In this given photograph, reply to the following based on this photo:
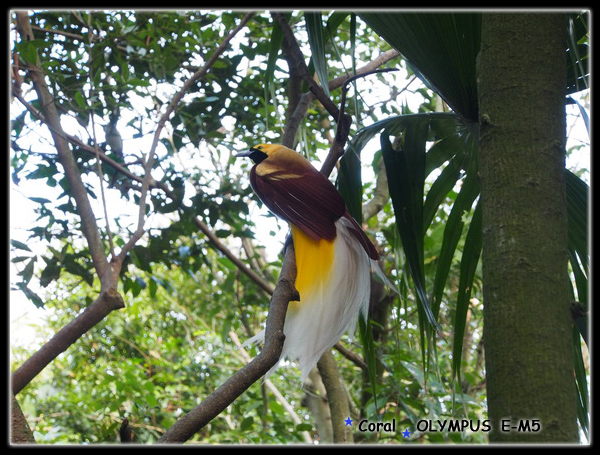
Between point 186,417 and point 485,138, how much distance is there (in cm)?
47

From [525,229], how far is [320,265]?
46 cm

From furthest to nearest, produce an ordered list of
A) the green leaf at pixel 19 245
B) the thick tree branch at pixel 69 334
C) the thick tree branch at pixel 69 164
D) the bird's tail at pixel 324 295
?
1. the green leaf at pixel 19 245
2. the thick tree branch at pixel 69 164
3. the thick tree branch at pixel 69 334
4. the bird's tail at pixel 324 295

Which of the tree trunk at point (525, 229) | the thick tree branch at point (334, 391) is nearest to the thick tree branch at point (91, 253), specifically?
the tree trunk at point (525, 229)

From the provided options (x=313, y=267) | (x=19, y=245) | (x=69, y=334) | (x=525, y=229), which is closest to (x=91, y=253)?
(x=69, y=334)

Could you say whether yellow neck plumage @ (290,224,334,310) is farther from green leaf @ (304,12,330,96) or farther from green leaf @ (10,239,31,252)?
green leaf @ (10,239,31,252)

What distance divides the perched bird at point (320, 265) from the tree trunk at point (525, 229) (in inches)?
14.5

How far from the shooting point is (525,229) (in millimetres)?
726

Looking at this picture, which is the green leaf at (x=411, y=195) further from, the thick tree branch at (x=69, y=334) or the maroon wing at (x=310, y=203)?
the thick tree branch at (x=69, y=334)

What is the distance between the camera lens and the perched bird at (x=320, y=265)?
110 centimetres

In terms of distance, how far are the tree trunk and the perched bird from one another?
0.37m

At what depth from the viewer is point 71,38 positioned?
207cm

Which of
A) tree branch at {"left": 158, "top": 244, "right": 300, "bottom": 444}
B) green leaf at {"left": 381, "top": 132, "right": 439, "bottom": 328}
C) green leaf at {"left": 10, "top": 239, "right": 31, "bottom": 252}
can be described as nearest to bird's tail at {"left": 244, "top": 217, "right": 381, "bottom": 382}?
green leaf at {"left": 381, "top": 132, "right": 439, "bottom": 328}

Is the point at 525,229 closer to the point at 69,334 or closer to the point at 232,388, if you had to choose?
the point at 232,388
